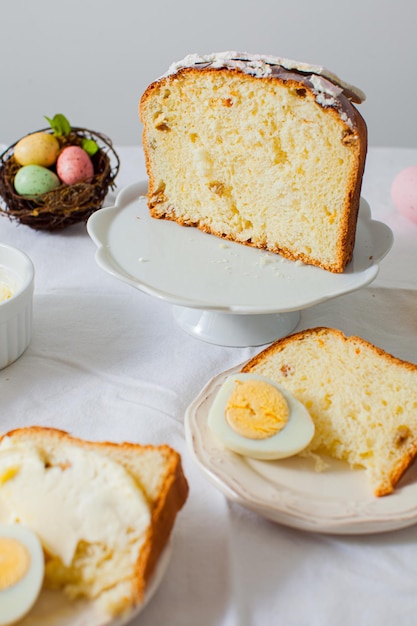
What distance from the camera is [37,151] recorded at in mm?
2834

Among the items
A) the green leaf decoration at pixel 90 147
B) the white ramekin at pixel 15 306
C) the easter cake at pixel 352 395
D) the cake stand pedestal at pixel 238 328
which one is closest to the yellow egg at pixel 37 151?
the green leaf decoration at pixel 90 147

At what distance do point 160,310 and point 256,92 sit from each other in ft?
2.49

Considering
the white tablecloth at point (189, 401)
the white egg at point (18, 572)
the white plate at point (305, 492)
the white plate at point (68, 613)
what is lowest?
the white tablecloth at point (189, 401)

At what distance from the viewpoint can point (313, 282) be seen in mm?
2137

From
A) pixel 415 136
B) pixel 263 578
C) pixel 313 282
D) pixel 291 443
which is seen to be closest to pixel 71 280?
pixel 313 282

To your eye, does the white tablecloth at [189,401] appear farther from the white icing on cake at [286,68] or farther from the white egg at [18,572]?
the white icing on cake at [286,68]

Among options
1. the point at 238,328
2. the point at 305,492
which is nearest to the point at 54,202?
the point at 238,328

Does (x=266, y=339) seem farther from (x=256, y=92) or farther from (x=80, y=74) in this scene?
(x=80, y=74)

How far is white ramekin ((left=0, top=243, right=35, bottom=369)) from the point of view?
204 centimetres

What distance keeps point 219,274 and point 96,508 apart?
37.0 inches

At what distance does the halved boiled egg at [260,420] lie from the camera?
163cm

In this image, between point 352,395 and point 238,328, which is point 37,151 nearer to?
point 238,328

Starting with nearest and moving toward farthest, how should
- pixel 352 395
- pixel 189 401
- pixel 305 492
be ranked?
pixel 305 492 < pixel 352 395 < pixel 189 401

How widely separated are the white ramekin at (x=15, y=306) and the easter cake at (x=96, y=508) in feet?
1.85
